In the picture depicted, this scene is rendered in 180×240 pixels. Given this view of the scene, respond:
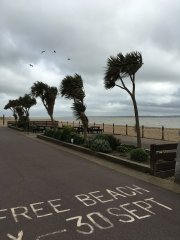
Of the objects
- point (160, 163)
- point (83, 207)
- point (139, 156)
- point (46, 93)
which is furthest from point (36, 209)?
point (46, 93)

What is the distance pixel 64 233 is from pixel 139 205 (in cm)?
201

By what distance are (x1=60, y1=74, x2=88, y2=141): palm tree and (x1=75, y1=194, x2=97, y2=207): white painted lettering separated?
9.93m

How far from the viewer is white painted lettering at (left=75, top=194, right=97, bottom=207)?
6.41 meters

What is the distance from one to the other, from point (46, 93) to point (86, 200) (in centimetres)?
2118

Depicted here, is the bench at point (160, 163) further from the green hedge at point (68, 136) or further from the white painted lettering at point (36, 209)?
the green hedge at point (68, 136)

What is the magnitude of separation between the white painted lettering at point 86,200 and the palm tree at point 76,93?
9935 mm

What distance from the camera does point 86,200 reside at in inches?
261

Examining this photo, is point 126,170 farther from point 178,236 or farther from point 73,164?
point 178,236

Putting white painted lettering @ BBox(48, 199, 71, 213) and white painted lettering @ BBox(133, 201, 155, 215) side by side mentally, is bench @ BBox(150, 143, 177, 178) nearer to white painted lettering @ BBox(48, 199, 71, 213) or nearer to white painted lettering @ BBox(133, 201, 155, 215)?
white painted lettering @ BBox(133, 201, 155, 215)

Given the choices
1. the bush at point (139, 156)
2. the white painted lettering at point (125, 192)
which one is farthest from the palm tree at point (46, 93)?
the white painted lettering at point (125, 192)

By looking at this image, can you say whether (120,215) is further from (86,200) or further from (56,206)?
(56,206)

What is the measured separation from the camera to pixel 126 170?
33.4ft

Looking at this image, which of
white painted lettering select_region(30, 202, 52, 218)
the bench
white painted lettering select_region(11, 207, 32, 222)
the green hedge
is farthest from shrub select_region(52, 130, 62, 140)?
white painted lettering select_region(11, 207, 32, 222)

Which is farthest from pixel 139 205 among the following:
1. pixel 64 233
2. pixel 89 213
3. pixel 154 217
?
pixel 64 233
